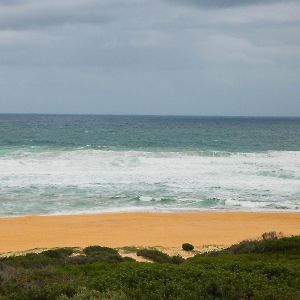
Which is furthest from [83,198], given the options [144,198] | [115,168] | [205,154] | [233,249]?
[205,154]

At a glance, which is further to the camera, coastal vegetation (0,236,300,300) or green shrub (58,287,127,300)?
coastal vegetation (0,236,300,300)

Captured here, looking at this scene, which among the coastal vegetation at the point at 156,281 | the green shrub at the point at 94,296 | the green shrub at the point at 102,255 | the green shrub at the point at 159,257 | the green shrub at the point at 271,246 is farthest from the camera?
the green shrub at the point at 159,257

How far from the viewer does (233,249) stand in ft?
44.3

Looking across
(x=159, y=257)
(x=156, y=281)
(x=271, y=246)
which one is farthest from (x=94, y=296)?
(x=271, y=246)

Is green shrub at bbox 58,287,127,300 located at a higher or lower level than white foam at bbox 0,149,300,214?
higher

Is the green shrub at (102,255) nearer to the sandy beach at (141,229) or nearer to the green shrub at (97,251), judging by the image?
the green shrub at (97,251)

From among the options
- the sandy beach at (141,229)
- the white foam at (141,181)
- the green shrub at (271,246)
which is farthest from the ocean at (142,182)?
the green shrub at (271,246)

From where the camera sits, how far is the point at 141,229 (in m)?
19.8

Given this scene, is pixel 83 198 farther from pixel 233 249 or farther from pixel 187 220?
pixel 233 249

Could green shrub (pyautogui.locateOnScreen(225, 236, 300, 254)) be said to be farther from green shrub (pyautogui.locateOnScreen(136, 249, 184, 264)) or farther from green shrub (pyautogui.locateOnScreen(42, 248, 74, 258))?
green shrub (pyautogui.locateOnScreen(42, 248, 74, 258))

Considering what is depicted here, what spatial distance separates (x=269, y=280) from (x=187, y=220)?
492 inches

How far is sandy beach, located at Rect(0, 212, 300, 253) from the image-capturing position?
58.9 feet

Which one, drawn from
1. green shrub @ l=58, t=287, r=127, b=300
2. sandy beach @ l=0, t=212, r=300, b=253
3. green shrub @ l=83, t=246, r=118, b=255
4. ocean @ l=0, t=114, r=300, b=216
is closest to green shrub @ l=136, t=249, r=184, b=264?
green shrub @ l=83, t=246, r=118, b=255

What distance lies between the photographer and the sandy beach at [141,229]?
707 inches
